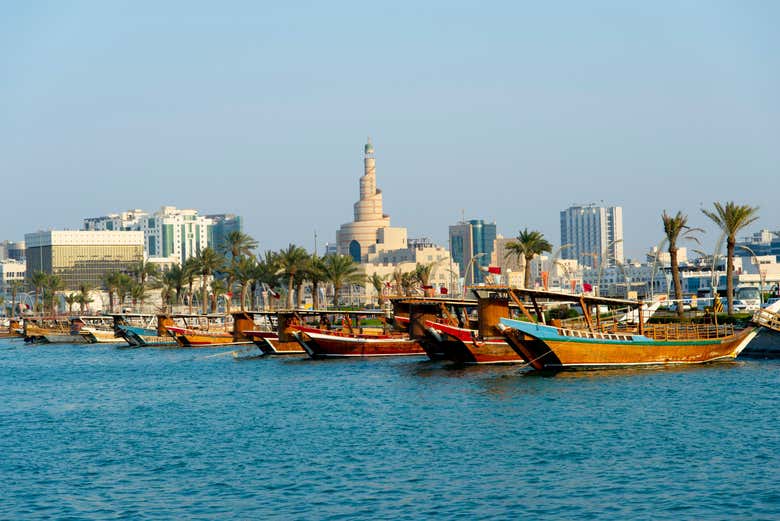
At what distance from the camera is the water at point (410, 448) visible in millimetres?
34375

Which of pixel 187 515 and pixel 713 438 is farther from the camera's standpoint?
pixel 713 438

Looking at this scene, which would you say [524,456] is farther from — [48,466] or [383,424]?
[48,466]

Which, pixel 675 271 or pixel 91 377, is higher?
pixel 675 271

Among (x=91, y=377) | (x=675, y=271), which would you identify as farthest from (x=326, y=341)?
(x=675, y=271)

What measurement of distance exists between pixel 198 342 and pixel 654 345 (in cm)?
6523

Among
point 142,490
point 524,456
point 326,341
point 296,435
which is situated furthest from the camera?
point 326,341

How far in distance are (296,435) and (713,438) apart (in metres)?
16.4

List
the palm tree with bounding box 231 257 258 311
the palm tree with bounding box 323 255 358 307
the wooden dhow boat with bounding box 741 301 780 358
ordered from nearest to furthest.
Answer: the wooden dhow boat with bounding box 741 301 780 358, the palm tree with bounding box 323 255 358 307, the palm tree with bounding box 231 257 258 311

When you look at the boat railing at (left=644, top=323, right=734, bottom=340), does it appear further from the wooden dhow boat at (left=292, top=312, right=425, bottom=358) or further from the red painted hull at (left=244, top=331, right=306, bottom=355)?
the red painted hull at (left=244, top=331, right=306, bottom=355)

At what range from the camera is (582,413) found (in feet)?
164

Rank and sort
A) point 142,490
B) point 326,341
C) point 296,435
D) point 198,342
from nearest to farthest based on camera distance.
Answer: point 142,490 < point 296,435 < point 326,341 < point 198,342

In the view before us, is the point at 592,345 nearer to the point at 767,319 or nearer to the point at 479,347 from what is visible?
the point at 479,347

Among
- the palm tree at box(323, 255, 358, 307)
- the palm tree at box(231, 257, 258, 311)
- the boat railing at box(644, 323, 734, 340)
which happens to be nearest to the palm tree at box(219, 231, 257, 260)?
the palm tree at box(231, 257, 258, 311)

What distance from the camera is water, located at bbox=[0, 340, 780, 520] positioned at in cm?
3438
